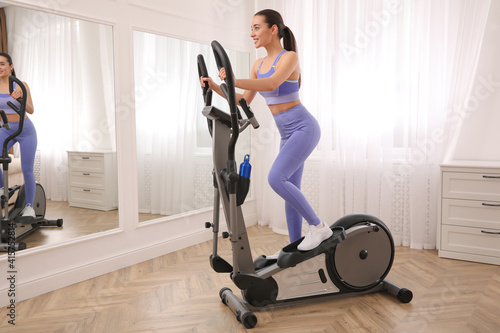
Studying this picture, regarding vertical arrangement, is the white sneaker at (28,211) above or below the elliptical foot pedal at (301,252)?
above

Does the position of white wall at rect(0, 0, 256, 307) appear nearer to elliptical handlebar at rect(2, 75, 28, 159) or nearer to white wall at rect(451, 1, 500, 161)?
elliptical handlebar at rect(2, 75, 28, 159)

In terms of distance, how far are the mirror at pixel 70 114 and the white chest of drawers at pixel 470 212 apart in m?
2.44

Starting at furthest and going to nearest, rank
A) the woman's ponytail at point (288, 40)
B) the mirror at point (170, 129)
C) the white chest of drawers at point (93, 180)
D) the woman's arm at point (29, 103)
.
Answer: the mirror at point (170, 129)
the white chest of drawers at point (93, 180)
the woman's arm at point (29, 103)
the woman's ponytail at point (288, 40)

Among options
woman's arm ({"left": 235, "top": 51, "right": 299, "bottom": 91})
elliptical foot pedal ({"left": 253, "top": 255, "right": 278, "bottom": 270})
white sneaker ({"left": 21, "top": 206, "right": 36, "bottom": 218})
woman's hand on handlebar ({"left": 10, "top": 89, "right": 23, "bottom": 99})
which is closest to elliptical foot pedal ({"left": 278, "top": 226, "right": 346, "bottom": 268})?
elliptical foot pedal ({"left": 253, "top": 255, "right": 278, "bottom": 270})

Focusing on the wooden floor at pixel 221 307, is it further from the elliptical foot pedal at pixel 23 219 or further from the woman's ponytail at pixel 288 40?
the woman's ponytail at pixel 288 40

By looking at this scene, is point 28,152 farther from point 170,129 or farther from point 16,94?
point 170,129

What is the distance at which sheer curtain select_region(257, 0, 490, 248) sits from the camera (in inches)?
128

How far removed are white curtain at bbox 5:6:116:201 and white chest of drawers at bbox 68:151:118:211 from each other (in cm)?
5

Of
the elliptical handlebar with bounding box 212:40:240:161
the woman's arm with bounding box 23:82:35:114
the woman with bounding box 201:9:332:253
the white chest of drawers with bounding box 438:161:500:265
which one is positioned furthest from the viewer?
the white chest of drawers with bounding box 438:161:500:265

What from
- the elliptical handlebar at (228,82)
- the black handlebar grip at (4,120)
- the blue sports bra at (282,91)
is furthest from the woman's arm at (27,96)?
the blue sports bra at (282,91)

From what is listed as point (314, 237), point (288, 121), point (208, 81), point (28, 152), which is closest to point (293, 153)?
point (288, 121)

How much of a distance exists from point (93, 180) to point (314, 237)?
60.7 inches

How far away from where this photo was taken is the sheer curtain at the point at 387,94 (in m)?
→ 3.25

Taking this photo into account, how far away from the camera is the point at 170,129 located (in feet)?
11.1
